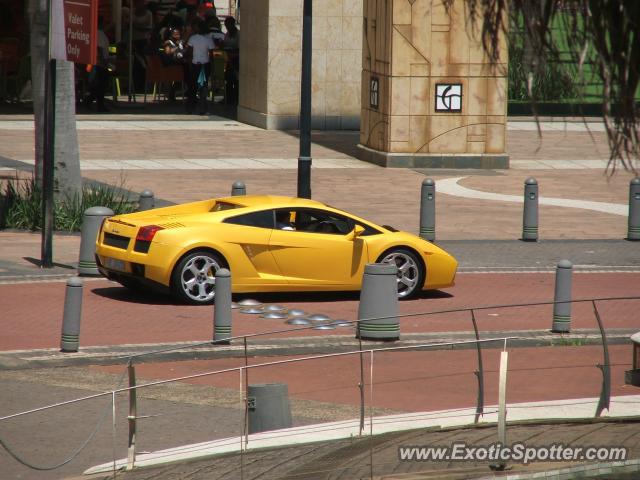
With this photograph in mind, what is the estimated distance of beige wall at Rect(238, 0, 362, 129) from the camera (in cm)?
3506

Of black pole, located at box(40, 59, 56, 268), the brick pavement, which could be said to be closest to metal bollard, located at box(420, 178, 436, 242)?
the brick pavement

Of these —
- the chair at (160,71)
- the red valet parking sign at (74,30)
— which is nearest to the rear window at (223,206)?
A: the red valet parking sign at (74,30)

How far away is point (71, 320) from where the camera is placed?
13570 millimetres

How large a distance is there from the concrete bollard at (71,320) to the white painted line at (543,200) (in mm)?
12963

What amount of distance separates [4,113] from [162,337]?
23.7 meters

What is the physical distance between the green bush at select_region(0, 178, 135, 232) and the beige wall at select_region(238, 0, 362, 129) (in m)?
14.4

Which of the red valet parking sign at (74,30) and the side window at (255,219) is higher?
the red valet parking sign at (74,30)

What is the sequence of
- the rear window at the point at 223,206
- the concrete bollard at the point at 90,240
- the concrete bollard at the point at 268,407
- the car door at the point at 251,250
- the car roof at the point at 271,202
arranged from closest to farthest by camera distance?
the concrete bollard at the point at 268,407
the car door at the point at 251,250
the car roof at the point at 271,202
the rear window at the point at 223,206
the concrete bollard at the point at 90,240

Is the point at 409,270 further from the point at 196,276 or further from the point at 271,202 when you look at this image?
the point at 196,276

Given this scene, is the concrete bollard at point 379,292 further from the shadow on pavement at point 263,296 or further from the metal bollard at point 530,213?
the metal bollard at point 530,213

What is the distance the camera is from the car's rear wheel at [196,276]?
623 inches

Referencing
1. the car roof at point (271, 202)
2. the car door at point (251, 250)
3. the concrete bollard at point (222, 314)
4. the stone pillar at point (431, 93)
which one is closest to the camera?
the concrete bollard at point (222, 314)

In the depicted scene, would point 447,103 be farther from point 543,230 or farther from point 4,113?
point 4,113

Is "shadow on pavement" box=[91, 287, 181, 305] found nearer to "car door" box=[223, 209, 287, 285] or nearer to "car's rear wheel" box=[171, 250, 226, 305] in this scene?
"car's rear wheel" box=[171, 250, 226, 305]
